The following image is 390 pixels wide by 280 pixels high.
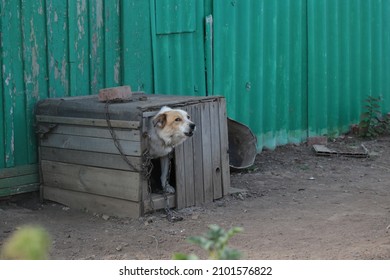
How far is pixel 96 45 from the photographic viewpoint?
6852mm

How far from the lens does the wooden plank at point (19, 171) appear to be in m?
6.19

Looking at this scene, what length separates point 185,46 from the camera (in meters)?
7.82

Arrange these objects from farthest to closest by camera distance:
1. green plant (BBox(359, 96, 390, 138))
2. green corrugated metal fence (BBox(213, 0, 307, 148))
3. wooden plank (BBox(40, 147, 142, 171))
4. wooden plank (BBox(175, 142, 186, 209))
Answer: green plant (BBox(359, 96, 390, 138)) < green corrugated metal fence (BBox(213, 0, 307, 148)) < wooden plank (BBox(175, 142, 186, 209)) < wooden plank (BBox(40, 147, 142, 171))

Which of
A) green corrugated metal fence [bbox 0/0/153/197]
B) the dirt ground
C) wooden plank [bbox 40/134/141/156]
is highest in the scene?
green corrugated metal fence [bbox 0/0/153/197]

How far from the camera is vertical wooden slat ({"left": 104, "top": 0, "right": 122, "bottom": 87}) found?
22.7ft

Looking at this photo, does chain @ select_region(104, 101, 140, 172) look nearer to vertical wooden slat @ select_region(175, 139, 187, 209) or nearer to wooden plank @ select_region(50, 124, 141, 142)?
wooden plank @ select_region(50, 124, 141, 142)

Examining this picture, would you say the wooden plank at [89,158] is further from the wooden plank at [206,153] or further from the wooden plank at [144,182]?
the wooden plank at [206,153]

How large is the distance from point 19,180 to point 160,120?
1.60 metres

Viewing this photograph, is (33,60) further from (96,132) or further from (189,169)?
(189,169)

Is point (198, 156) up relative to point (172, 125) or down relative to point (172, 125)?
down

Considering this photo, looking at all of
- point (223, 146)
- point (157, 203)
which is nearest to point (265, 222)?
point (157, 203)

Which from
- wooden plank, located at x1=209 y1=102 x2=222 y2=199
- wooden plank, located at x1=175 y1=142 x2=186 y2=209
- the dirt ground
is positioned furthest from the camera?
wooden plank, located at x1=209 y1=102 x2=222 y2=199

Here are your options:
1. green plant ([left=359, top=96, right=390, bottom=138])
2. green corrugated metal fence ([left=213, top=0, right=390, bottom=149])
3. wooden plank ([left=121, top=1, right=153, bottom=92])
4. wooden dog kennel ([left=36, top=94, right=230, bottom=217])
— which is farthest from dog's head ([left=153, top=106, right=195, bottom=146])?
green plant ([left=359, top=96, right=390, bottom=138])
